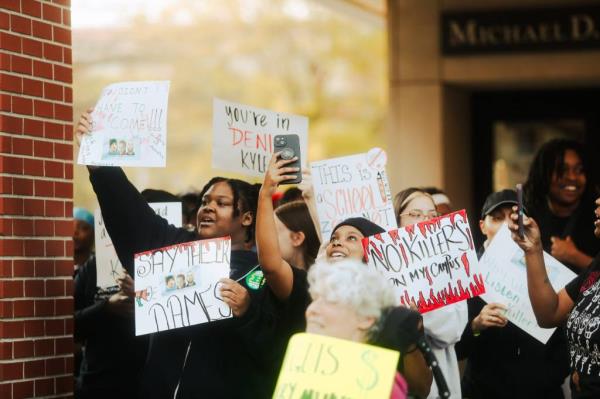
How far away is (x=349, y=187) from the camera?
735cm

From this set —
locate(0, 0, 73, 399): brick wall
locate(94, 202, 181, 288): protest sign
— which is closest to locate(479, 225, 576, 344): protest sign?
locate(94, 202, 181, 288): protest sign

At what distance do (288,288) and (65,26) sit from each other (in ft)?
6.67

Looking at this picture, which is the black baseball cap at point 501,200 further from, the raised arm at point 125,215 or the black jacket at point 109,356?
the black jacket at point 109,356

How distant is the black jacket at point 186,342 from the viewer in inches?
229

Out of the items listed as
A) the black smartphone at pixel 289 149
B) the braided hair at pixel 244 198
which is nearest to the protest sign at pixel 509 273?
the braided hair at pixel 244 198

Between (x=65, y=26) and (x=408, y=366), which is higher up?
(x=65, y=26)

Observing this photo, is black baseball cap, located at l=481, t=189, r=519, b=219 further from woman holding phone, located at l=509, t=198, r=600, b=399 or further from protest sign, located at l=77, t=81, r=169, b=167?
protest sign, located at l=77, t=81, r=169, b=167

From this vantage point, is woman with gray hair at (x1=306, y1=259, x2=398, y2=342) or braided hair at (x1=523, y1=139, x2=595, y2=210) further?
braided hair at (x1=523, y1=139, x2=595, y2=210)

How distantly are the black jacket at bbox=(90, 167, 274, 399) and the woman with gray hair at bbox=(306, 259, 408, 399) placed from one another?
133 centimetres

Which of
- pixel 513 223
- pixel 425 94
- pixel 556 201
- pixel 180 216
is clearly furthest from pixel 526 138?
pixel 513 223

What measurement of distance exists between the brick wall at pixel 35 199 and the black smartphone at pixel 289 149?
1316 mm

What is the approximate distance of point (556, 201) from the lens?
7.94 m

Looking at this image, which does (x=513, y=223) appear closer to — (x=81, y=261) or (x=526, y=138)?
(x=81, y=261)

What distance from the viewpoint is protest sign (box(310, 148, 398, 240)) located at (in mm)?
7273
